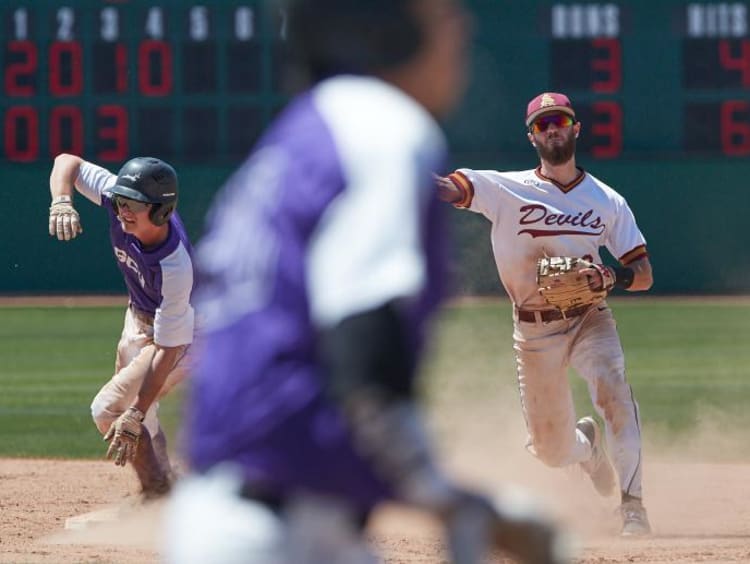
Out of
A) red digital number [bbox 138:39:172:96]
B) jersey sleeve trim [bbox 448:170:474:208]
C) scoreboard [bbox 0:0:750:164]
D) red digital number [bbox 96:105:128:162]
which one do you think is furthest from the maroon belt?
red digital number [bbox 96:105:128:162]

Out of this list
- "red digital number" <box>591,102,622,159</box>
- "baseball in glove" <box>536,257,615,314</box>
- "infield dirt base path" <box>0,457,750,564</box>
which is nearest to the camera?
"infield dirt base path" <box>0,457,750,564</box>

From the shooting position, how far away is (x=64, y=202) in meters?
6.42

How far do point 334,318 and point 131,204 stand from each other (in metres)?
4.65

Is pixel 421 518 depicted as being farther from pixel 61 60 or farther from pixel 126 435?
pixel 61 60

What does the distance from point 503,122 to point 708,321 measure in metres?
3.42

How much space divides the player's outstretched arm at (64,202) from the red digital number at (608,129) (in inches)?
436

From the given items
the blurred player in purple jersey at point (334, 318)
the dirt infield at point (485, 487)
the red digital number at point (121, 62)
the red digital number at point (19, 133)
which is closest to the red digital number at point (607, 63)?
the red digital number at point (121, 62)

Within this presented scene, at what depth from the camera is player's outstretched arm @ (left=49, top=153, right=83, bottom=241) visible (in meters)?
6.23

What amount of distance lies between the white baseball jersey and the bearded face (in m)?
0.10

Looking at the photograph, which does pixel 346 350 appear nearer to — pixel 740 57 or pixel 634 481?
pixel 634 481

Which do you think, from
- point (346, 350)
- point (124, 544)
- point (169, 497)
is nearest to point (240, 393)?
point (346, 350)

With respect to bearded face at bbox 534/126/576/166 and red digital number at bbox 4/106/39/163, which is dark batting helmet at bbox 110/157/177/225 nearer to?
bearded face at bbox 534/126/576/166

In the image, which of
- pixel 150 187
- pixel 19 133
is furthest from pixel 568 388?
pixel 19 133

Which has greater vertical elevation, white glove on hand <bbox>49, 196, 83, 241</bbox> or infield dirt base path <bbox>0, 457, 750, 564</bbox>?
white glove on hand <bbox>49, 196, 83, 241</bbox>
